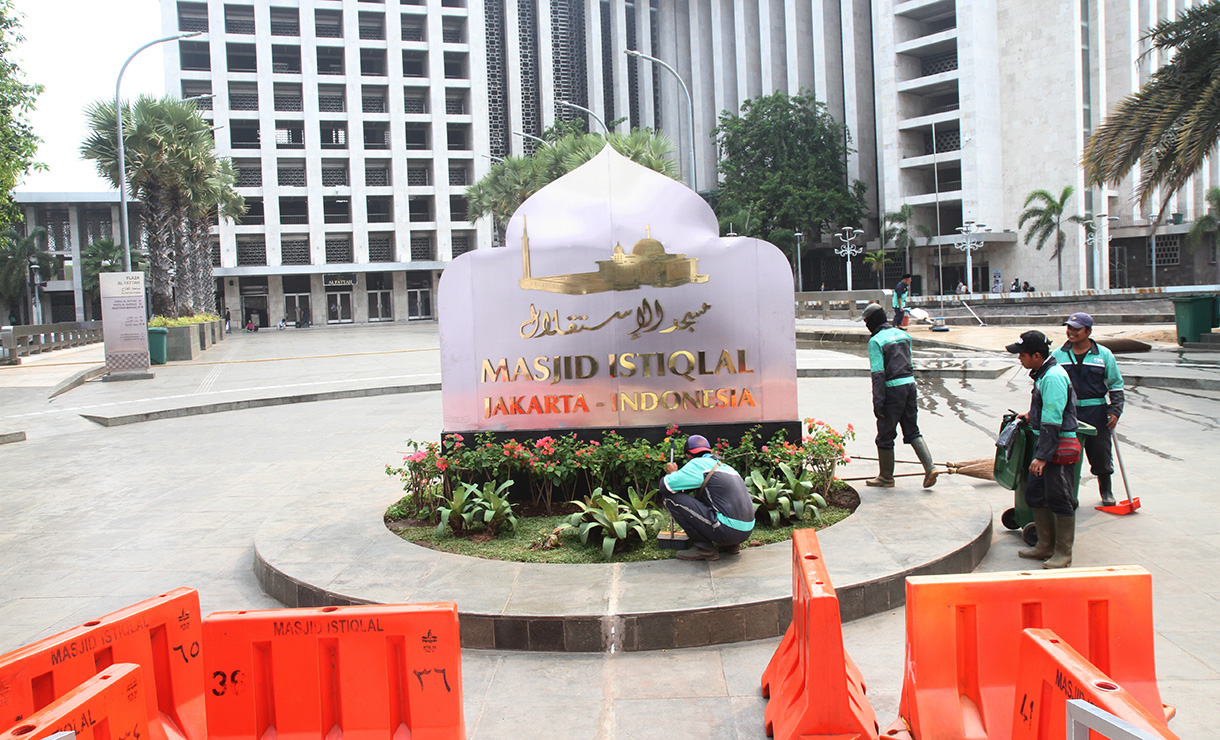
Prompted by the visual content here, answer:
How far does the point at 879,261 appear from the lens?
5928 centimetres

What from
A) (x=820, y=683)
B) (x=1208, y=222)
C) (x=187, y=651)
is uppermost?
(x=1208, y=222)

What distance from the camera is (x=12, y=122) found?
24453mm

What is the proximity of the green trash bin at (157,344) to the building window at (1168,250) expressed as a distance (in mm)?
61470

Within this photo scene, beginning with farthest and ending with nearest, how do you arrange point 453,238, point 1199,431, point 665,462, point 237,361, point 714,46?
1. point 714,46
2. point 453,238
3. point 237,361
4. point 1199,431
5. point 665,462

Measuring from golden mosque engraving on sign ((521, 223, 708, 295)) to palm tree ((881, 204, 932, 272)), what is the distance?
52.3 metres

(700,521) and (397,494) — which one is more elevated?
(700,521)

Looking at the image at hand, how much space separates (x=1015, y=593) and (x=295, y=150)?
66.7 meters

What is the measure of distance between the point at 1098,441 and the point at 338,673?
252 inches

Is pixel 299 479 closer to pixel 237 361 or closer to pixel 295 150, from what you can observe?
pixel 237 361

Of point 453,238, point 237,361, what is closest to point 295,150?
point 453,238

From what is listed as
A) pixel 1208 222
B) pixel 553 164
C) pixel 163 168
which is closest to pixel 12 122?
pixel 163 168

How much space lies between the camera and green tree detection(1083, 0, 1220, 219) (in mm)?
16922

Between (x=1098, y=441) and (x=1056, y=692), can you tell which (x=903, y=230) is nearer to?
(x=1098, y=441)

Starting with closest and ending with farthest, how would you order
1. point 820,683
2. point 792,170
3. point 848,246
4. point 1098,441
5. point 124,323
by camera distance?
point 820,683 → point 1098,441 → point 124,323 → point 848,246 → point 792,170
